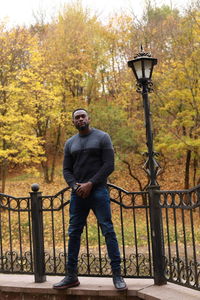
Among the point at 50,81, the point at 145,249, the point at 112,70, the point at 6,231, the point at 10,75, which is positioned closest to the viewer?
the point at 145,249

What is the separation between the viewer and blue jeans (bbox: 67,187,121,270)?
4102mm

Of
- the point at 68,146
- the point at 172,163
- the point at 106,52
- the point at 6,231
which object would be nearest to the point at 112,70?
the point at 106,52

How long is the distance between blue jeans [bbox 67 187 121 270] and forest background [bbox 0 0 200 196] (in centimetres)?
982

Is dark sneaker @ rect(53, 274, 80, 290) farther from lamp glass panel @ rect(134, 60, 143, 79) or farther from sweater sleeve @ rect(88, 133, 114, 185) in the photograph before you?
lamp glass panel @ rect(134, 60, 143, 79)

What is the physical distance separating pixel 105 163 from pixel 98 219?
648mm

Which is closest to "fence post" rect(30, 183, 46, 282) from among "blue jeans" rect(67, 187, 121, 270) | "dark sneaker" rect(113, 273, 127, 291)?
"blue jeans" rect(67, 187, 121, 270)

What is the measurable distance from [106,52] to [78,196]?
21.5 m

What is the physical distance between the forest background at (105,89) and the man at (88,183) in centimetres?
978

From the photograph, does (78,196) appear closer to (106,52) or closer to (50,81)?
(50,81)

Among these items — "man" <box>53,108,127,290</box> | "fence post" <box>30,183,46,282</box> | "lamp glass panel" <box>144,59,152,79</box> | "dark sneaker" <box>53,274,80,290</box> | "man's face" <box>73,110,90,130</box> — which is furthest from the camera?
"lamp glass panel" <box>144,59,152,79</box>

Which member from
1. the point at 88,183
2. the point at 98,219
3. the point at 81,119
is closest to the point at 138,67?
the point at 81,119

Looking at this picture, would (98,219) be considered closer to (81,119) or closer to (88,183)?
(88,183)

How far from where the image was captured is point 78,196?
4254 millimetres

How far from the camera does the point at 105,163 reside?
4.09 m
